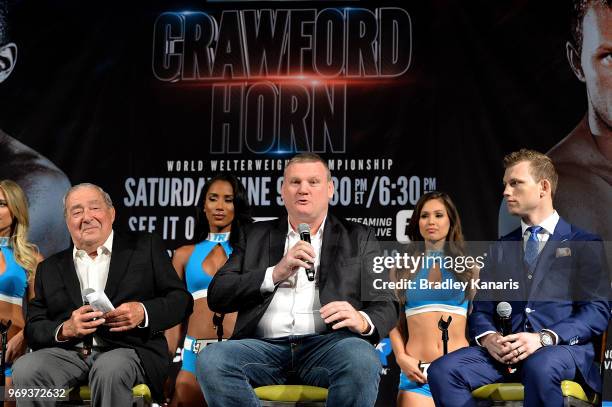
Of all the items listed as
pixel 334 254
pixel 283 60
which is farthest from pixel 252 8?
pixel 334 254

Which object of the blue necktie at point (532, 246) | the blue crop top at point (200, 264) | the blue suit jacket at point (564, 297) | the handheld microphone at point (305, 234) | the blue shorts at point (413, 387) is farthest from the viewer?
the blue crop top at point (200, 264)

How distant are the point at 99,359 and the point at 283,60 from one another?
2.71 meters

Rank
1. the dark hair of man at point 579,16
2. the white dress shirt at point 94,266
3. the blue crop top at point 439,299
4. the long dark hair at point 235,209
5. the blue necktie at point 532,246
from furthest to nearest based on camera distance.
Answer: the dark hair of man at point 579,16
the long dark hair at point 235,209
the blue crop top at point 439,299
the white dress shirt at point 94,266
the blue necktie at point 532,246

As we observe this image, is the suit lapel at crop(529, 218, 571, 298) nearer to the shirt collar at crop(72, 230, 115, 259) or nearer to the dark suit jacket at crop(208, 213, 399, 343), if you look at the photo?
the dark suit jacket at crop(208, 213, 399, 343)

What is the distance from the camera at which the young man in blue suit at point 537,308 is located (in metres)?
3.75

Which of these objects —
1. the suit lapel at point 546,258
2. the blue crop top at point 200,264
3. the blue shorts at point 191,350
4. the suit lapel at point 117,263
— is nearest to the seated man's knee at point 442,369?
the suit lapel at point 546,258

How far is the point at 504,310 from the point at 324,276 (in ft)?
2.68

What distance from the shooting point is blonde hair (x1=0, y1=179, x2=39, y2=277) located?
5.33 m

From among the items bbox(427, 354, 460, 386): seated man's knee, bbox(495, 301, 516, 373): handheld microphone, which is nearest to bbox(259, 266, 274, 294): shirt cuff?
bbox(427, 354, 460, 386): seated man's knee

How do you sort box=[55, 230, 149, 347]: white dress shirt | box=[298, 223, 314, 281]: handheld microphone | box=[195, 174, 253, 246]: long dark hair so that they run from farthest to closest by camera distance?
box=[195, 174, 253, 246]: long dark hair
box=[55, 230, 149, 347]: white dress shirt
box=[298, 223, 314, 281]: handheld microphone

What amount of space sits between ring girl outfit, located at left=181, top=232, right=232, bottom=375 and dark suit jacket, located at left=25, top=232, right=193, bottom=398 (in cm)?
91

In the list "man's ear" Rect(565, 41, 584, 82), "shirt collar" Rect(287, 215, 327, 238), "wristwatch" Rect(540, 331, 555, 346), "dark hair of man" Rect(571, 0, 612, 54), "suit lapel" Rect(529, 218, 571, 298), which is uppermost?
"dark hair of man" Rect(571, 0, 612, 54)

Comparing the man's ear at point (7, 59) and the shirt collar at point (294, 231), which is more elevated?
the man's ear at point (7, 59)

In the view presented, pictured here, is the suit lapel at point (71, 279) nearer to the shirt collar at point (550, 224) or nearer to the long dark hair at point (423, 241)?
the long dark hair at point (423, 241)
